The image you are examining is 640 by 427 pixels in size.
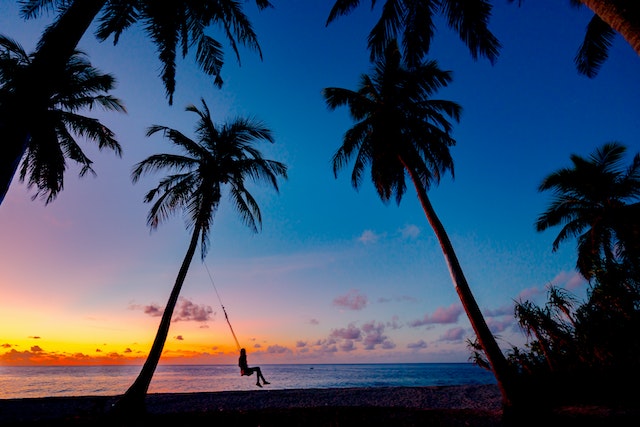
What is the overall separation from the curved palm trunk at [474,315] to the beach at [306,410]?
2.72 ft

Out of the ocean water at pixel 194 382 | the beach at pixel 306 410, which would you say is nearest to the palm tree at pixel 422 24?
the beach at pixel 306 410

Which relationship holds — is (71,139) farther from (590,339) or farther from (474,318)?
(590,339)

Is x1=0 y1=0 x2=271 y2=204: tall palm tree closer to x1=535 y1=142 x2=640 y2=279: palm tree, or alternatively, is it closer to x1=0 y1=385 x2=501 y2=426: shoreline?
x1=0 y1=385 x2=501 y2=426: shoreline

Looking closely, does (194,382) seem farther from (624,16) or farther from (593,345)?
(624,16)

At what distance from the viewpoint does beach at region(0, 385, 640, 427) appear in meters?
6.47

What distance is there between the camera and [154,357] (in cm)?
907

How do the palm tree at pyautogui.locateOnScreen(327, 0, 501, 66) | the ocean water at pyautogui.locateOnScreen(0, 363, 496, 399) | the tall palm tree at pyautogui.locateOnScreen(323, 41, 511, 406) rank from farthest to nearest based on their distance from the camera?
the ocean water at pyautogui.locateOnScreen(0, 363, 496, 399), the tall palm tree at pyautogui.locateOnScreen(323, 41, 511, 406), the palm tree at pyautogui.locateOnScreen(327, 0, 501, 66)

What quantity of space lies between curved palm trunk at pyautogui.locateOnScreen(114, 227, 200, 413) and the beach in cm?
37

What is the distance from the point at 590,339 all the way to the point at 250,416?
34.7 ft

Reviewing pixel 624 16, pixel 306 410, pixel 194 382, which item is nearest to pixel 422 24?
pixel 624 16

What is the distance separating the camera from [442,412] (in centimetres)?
764

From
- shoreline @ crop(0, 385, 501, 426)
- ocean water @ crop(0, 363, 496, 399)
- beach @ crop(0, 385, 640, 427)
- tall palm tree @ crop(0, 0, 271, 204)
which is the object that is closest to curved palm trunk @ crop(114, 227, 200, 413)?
beach @ crop(0, 385, 640, 427)

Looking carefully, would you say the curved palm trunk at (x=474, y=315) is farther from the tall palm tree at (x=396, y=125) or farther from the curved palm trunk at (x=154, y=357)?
the curved palm trunk at (x=154, y=357)

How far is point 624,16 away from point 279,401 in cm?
1347
